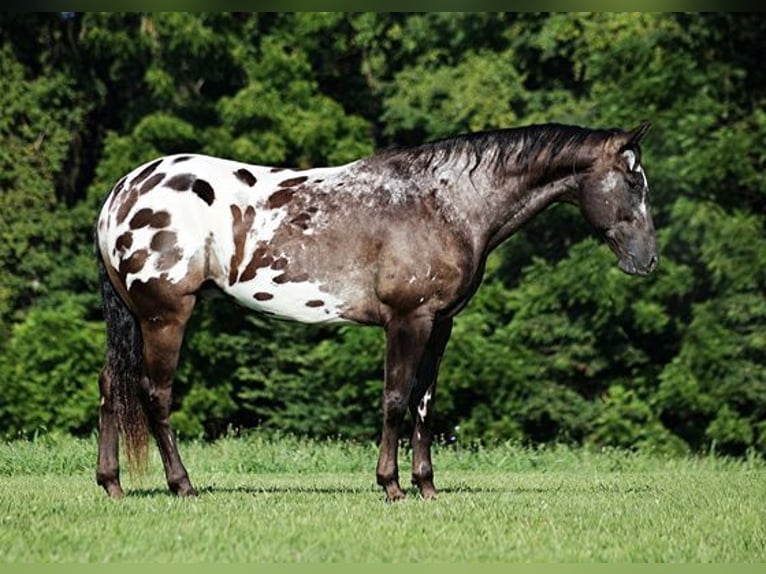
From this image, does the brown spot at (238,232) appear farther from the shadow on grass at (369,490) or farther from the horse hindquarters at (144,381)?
the shadow on grass at (369,490)

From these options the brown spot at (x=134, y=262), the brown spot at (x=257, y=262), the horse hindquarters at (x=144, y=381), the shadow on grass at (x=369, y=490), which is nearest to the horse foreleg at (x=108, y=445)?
the horse hindquarters at (x=144, y=381)

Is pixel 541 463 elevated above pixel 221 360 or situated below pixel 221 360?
above

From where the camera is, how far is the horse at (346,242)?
30.0 feet

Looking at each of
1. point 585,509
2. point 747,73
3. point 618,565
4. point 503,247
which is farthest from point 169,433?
point 747,73

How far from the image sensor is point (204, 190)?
9.35m

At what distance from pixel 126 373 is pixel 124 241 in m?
0.90

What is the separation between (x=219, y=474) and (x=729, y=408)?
12.4 m

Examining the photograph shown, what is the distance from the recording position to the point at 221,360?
2534 cm

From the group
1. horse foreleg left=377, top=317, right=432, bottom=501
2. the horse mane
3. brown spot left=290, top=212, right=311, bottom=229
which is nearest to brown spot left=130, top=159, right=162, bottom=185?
brown spot left=290, top=212, right=311, bottom=229

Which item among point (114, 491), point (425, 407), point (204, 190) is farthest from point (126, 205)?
point (425, 407)

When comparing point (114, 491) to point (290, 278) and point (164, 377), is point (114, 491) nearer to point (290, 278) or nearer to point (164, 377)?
point (164, 377)

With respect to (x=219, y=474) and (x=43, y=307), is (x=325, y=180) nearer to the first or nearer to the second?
(x=219, y=474)

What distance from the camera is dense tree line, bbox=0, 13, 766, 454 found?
75.6 feet

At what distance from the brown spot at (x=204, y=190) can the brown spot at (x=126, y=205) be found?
417mm
